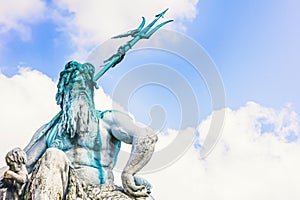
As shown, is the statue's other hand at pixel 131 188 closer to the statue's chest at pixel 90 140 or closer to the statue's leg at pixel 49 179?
the statue's chest at pixel 90 140

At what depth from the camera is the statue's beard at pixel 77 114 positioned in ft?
22.9

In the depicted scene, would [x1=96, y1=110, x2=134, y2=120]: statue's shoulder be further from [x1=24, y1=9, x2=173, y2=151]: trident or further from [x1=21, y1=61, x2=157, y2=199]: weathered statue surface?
[x1=24, y1=9, x2=173, y2=151]: trident

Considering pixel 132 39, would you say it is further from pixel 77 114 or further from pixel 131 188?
pixel 131 188

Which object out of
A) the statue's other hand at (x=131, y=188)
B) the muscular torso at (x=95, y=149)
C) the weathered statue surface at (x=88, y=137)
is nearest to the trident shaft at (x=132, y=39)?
the weathered statue surface at (x=88, y=137)

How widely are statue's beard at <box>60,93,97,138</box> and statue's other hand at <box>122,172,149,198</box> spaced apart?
2.80 feet

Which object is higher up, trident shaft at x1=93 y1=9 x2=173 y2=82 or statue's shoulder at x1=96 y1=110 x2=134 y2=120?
trident shaft at x1=93 y1=9 x2=173 y2=82

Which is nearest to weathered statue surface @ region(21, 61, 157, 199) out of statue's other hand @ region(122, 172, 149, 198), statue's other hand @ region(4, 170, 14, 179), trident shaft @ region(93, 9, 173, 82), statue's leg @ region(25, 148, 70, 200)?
statue's other hand @ region(122, 172, 149, 198)

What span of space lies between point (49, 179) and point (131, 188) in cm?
125

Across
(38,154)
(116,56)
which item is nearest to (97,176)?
(38,154)

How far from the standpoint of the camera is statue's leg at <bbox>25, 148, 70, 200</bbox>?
556 centimetres

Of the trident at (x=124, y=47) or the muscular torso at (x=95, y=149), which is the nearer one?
the muscular torso at (x=95, y=149)

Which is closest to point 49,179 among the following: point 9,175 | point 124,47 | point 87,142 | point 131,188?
point 9,175

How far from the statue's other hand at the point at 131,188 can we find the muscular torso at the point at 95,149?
310 mm

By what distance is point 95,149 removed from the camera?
6969 millimetres
